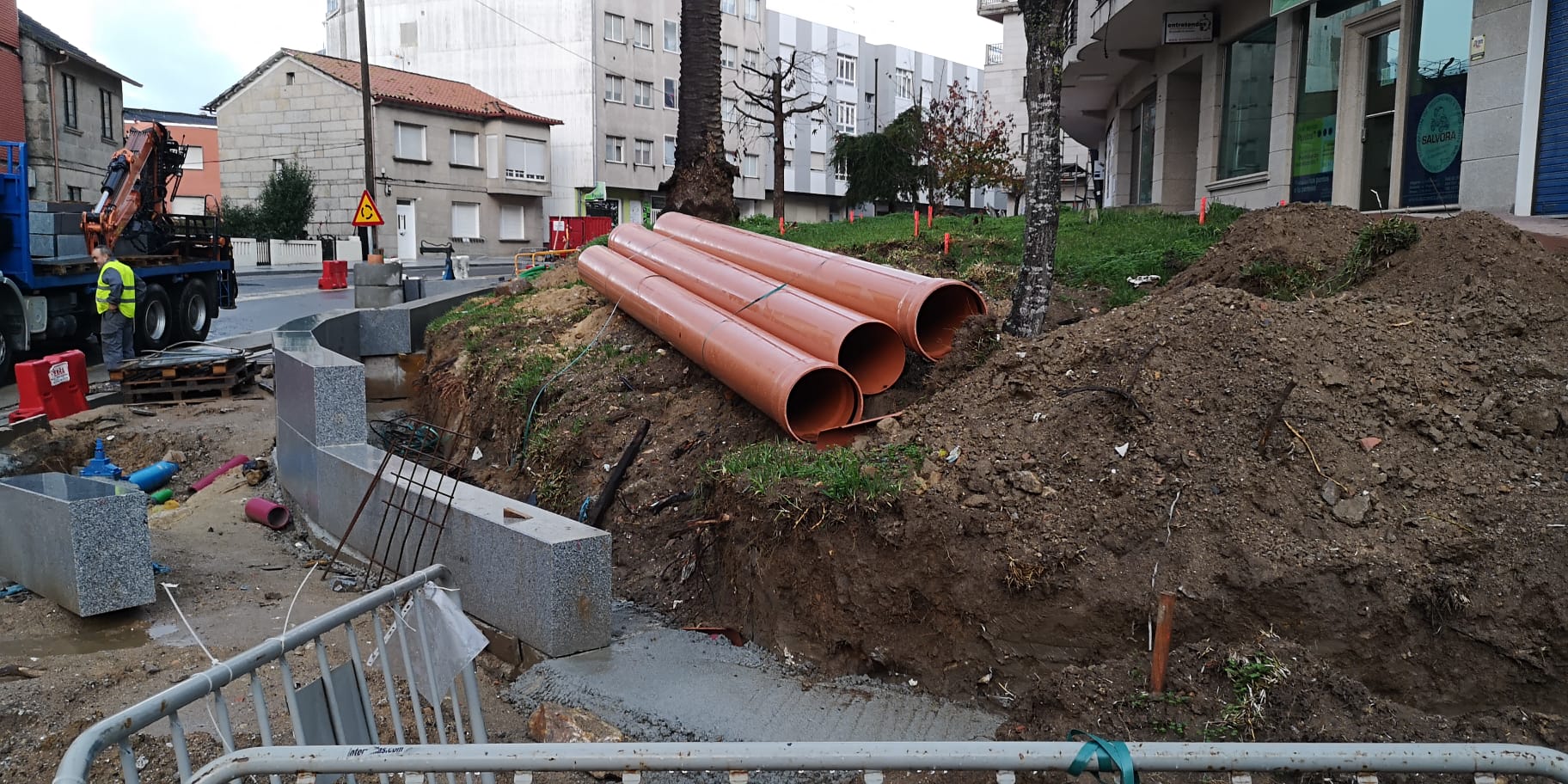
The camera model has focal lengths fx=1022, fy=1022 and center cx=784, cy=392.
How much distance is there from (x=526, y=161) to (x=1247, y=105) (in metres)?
36.8

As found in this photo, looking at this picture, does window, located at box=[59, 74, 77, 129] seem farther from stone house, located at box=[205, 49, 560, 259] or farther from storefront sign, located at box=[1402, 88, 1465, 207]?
storefront sign, located at box=[1402, 88, 1465, 207]

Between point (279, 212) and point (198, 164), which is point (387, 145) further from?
point (198, 164)

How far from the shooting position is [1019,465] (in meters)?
5.21

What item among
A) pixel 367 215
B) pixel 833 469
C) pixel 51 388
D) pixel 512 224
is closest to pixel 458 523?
pixel 833 469

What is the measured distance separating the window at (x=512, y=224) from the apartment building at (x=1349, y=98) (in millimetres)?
31309

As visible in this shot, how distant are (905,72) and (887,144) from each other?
1046 inches

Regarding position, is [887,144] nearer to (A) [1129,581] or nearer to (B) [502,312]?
(B) [502,312]

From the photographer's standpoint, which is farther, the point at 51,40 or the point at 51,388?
the point at 51,40

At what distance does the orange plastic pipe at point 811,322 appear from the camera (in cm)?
677

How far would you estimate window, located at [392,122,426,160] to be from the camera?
1610 inches

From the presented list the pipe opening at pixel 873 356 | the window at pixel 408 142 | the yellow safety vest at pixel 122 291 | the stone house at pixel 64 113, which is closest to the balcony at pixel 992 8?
the window at pixel 408 142

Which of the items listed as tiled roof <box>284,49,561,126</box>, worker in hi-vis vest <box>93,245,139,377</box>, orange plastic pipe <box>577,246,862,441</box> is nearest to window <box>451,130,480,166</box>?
tiled roof <box>284,49,561,126</box>

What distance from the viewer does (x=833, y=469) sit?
548 centimetres

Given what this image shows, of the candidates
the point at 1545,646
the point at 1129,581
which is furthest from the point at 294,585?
the point at 1545,646
